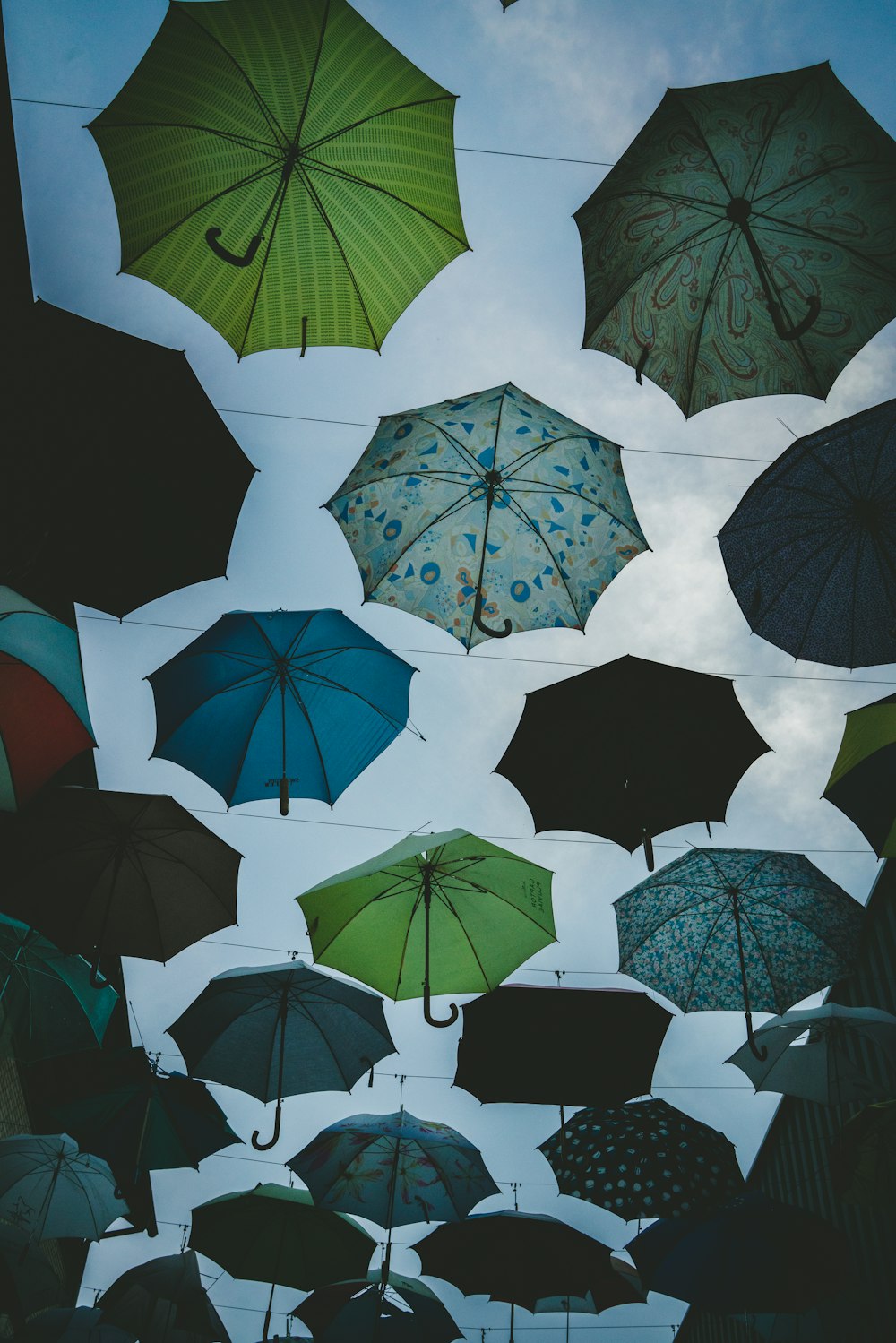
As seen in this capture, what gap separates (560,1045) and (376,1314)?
10.1 feet

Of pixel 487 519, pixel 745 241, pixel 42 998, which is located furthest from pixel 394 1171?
pixel 745 241

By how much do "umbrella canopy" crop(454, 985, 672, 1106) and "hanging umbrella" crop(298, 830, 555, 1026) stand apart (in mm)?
415

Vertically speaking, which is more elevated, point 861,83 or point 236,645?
point 861,83

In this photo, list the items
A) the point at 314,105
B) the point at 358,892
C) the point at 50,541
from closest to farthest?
the point at 314,105 → the point at 50,541 → the point at 358,892

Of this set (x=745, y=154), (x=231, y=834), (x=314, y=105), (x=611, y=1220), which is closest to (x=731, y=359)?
(x=745, y=154)

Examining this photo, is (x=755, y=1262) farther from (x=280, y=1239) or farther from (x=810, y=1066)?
(x=280, y=1239)

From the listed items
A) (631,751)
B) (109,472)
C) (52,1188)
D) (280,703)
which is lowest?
(52,1188)

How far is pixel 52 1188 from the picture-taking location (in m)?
7.68

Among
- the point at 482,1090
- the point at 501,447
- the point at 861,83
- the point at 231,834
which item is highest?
the point at 861,83

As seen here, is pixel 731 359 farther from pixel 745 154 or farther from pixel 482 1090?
pixel 482 1090

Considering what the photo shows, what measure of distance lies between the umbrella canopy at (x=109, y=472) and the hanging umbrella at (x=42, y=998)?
286cm

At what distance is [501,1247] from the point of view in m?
6.89

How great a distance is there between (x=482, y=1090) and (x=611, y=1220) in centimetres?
434

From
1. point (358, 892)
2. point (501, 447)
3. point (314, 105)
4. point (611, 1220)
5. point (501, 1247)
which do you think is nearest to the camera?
point (314, 105)
